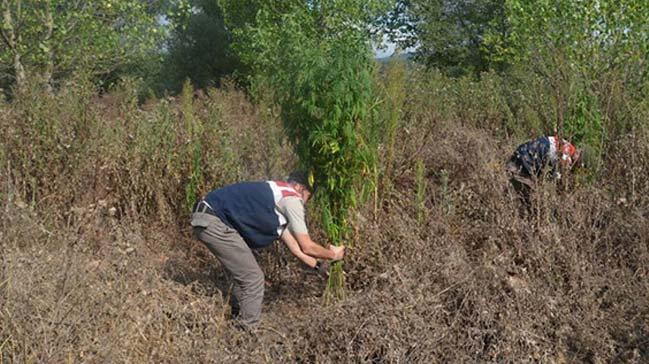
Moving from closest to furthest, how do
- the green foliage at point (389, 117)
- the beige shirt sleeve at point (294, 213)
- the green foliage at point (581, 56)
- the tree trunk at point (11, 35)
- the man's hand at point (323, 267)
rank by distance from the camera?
the beige shirt sleeve at point (294, 213) → the man's hand at point (323, 267) → the green foliage at point (389, 117) → the green foliage at point (581, 56) → the tree trunk at point (11, 35)

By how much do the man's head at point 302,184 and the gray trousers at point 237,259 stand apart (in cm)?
50

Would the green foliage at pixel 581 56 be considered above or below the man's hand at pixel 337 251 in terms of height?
above

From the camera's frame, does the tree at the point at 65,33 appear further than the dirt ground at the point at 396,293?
Yes

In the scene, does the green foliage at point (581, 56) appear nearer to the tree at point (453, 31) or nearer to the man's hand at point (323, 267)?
the man's hand at point (323, 267)

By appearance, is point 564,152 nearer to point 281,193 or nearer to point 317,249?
point 317,249

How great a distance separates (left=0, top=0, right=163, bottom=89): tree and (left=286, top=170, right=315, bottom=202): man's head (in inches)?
245

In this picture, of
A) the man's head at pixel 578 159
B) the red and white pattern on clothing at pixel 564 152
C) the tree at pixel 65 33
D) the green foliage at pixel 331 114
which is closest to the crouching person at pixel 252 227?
the green foliage at pixel 331 114

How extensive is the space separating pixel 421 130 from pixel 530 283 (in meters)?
2.99

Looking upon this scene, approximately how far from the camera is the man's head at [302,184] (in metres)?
4.16

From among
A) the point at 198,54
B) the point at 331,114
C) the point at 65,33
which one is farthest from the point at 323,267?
the point at 198,54

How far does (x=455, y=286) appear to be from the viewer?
4066 millimetres

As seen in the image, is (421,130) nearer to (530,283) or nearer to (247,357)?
(530,283)

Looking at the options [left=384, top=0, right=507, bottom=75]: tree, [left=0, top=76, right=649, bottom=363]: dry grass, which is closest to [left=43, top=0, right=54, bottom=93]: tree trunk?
[left=0, top=76, right=649, bottom=363]: dry grass

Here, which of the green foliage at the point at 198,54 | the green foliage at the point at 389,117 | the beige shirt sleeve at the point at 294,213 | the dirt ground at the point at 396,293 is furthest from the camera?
the green foliage at the point at 198,54
